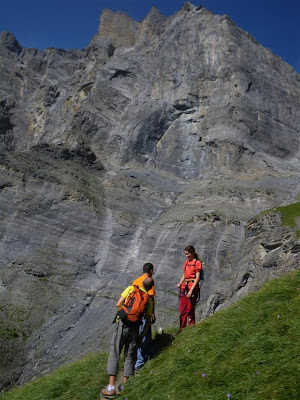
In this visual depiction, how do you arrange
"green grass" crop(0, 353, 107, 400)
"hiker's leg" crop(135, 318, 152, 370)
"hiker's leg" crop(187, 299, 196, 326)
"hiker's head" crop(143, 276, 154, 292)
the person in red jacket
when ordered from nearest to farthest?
"green grass" crop(0, 353, 107, 400) → "hiker's head" crop(143, 276, 154, 292) → "hiker's leg" crop(135, 318, 152, 370) → the person in red jacket → "hiker's leg" crop(187, 299, 196, 326)

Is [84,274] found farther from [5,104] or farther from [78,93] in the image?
[5,104]

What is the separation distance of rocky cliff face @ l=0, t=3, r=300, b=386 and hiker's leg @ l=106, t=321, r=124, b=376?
2231 cm

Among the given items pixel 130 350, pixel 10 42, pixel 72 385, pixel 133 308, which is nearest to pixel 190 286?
pixel 133 308

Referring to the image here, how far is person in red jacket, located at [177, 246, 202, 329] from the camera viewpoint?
12.2 metres

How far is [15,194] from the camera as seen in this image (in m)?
49.4

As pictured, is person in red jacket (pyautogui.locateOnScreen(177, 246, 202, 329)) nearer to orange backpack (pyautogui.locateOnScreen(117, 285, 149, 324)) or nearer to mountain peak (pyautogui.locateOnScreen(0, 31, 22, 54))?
orange backpack (pyautogui.locateOnScreen(117, 285, 149, 324))

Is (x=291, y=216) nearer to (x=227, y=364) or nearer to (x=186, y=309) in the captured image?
(x=186, y=309)

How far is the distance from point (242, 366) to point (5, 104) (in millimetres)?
110335

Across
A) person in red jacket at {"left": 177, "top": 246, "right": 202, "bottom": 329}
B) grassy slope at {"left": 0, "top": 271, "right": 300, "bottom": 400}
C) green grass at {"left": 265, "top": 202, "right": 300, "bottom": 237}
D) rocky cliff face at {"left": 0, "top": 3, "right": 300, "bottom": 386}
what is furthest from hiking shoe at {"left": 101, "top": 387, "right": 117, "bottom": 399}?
green grass at {"left": 265, "top": 202, "right": 300, "bottom": 237}

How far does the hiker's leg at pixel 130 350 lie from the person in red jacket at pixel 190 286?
285 cm

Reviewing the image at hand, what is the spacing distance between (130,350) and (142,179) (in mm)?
52101

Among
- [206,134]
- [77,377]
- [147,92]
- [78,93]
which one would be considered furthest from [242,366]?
[78,93]

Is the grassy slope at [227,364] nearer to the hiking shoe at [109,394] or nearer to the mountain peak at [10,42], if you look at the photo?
the hiking shoe at [109,394]

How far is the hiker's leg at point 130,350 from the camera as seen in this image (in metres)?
9.49
